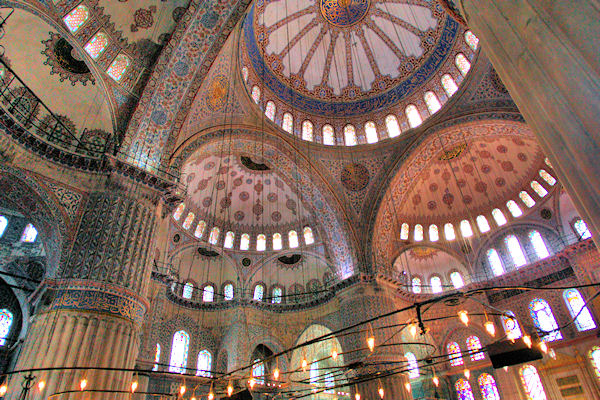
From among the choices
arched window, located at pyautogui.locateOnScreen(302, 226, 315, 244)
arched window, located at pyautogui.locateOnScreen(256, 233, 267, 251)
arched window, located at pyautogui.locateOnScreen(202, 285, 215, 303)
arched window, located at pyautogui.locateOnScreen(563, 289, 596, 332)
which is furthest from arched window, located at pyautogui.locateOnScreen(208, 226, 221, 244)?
arched window, located at pyautogui.locateOnScreen(563, 289, 596, 332)

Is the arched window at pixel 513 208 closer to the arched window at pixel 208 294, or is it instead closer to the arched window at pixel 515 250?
the arched window at pixel 515 250

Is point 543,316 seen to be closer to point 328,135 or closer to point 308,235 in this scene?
point 308,235

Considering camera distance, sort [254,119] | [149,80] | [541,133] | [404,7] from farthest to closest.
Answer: [404,7]
[254,119]
[149,80]
[541,133]

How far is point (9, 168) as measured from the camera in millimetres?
7902

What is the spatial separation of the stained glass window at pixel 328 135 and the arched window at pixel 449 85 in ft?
15.7

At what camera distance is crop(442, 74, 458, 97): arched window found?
14.4m

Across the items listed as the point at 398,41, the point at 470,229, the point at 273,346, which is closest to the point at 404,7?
the point at 398,41

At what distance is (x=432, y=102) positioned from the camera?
15133mm


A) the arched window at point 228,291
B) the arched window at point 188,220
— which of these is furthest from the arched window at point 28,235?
the arched window at point 228,291

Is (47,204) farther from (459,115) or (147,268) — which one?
(459,115)

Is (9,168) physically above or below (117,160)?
below

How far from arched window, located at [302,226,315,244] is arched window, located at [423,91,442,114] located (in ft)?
24.8

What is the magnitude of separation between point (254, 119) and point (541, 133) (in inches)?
→ 475

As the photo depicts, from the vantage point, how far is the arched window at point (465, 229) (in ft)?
58.4
